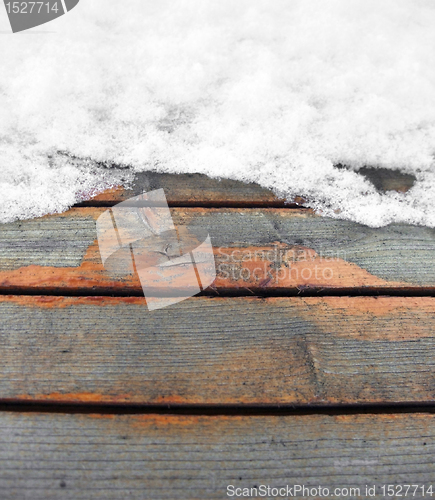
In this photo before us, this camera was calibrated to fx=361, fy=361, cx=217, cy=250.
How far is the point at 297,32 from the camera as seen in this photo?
1.40 metres

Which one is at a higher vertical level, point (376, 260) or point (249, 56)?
point (249, 56)

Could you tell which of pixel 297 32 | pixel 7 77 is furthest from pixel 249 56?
pixel 7 77

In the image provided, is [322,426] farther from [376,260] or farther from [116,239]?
[116,239]

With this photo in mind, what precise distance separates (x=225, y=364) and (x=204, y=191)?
0.47 m

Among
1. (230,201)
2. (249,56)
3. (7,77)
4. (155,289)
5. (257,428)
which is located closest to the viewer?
(257,428)

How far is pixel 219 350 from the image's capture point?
2.30ft

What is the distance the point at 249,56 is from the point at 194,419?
122 centimetres

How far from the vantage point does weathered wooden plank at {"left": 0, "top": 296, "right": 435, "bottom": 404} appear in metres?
0.65

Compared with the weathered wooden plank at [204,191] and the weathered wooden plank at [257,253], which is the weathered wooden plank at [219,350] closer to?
the weathered wooden plank at [257,253]

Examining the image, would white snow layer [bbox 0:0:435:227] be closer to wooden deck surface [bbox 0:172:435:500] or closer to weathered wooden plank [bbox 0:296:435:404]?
wooden deck surface [bbox 0:172:435:500]

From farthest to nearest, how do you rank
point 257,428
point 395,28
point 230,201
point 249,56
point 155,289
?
point 395,28 < point 249,56 < point 230,201 < point 155,289 < point 257,428

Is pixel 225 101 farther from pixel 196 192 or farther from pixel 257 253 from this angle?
pixel 257 253

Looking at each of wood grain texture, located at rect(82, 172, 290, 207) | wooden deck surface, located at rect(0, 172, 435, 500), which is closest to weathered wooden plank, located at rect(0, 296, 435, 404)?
wooden deck surface, located at rect(0, 172, 435, 500)

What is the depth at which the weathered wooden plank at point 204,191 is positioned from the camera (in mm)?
935
